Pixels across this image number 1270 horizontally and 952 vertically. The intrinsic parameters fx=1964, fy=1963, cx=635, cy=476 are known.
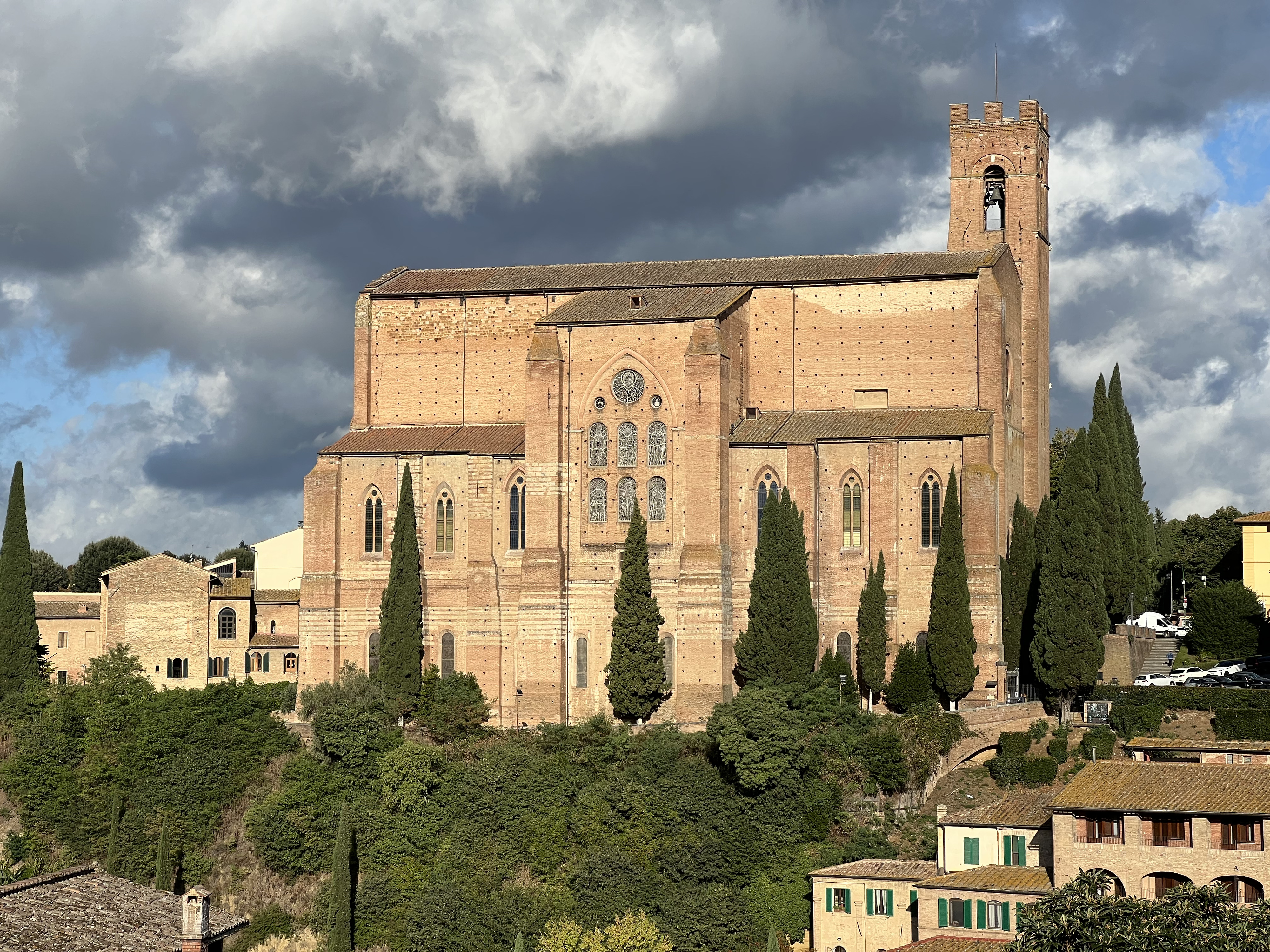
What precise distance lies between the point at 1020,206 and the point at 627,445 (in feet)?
55.8

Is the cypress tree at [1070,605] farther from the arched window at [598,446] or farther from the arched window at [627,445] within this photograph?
the arched window at [598,446]

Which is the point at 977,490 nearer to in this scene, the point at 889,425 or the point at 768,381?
the point at 889,425

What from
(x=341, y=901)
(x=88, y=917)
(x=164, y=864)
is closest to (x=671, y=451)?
(x=341, y=901)

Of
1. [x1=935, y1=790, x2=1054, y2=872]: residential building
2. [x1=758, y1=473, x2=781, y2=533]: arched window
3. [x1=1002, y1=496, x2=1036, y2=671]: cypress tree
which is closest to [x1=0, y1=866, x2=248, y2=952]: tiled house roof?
[x1=935, y1=790, x2=1054, y2=872]: residential building

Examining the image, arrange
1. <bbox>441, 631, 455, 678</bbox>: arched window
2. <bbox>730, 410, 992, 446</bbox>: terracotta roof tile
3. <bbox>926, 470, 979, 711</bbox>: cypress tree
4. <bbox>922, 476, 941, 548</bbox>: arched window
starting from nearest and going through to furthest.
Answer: <bbox>926, 470, 979, 711</bbox>: cypress tree
<bbox>922, 476, 941, 548</bbox>: arched window
<bbox>730, 410, 992, 446</bbox>: terracotta roof tile
<bbox>441, 631, 455, 678</bbox>: arched window

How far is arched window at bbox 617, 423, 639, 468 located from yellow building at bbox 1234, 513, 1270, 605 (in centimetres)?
2418

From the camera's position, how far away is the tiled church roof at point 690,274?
208ft

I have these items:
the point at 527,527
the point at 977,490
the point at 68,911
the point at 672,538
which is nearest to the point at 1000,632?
the point at 977,490

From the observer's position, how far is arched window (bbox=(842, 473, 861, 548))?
6047 centimetres

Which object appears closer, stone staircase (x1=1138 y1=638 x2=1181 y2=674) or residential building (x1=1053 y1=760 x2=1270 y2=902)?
residential building (x1=1053 y1=760 x2=1270 y2=902)

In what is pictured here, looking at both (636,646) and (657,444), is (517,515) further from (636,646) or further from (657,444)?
(636,646)

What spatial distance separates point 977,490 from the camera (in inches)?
2313

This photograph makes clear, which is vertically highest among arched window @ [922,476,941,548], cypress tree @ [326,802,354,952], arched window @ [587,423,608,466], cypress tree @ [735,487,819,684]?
arched window @ [587,423,608,466]

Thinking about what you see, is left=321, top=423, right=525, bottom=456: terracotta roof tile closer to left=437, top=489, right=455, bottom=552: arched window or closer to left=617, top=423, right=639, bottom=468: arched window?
left=437, top=489, right=455, bottom=552: arched window
